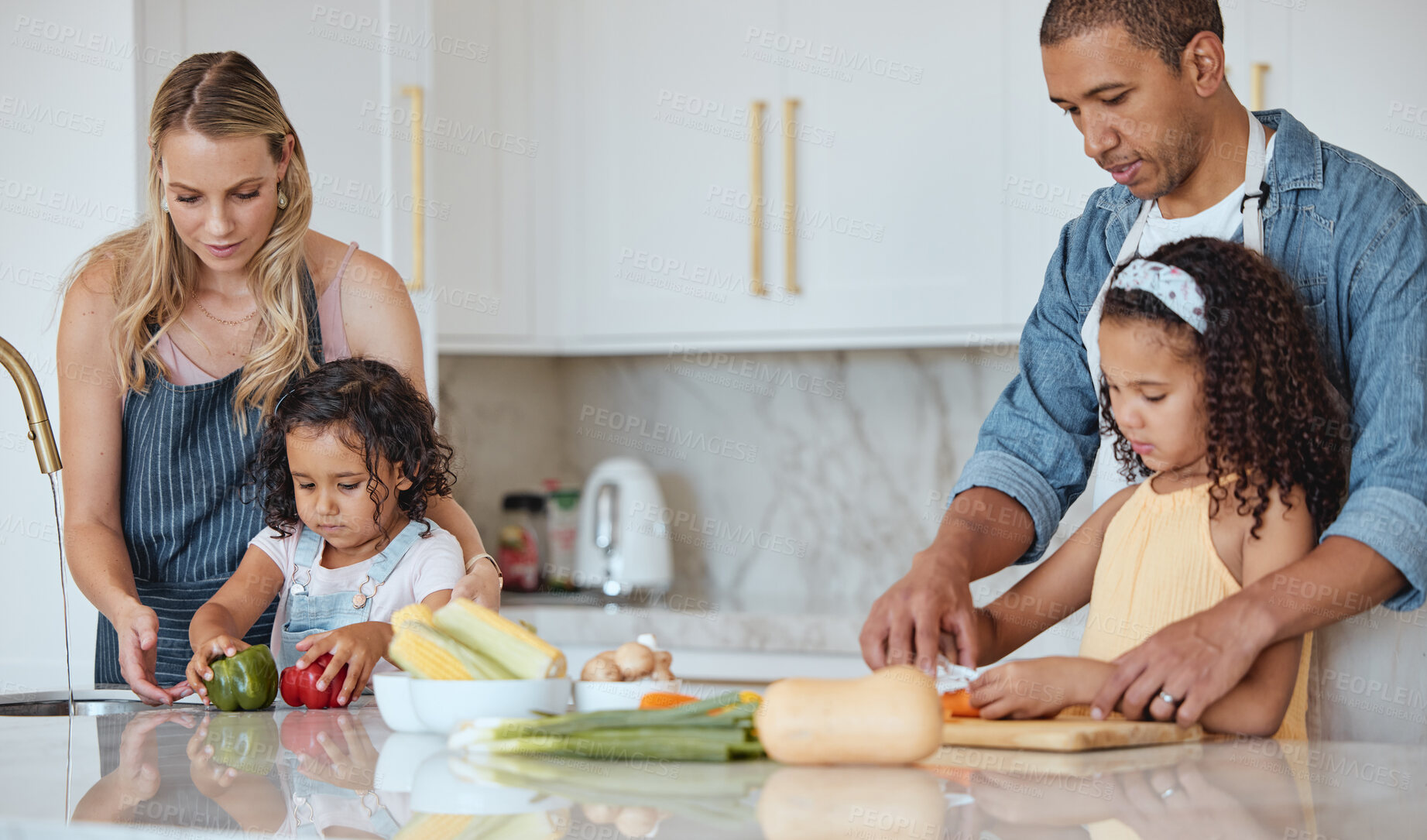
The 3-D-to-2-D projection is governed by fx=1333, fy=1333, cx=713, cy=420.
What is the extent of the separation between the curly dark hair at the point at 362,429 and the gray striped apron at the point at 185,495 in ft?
0.14

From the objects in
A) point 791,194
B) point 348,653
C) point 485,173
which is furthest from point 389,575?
point 485,173

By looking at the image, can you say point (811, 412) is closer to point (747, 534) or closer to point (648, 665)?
point (747, 534)

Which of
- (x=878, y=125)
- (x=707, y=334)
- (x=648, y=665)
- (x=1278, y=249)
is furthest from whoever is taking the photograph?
(x=707, y=334)

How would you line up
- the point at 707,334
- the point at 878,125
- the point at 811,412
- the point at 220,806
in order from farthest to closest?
the point at 811,412, the point at 707,334, the point at 878,125, the point at 220,806

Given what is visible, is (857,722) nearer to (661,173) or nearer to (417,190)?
(417,190)

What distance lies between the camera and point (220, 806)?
2.55ft

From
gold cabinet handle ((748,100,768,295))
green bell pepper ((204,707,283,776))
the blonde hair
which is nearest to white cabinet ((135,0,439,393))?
gold cabinet handle ((748,100,768,295))

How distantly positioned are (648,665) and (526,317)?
7.04 feet

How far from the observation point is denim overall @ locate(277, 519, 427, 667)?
1.46 m

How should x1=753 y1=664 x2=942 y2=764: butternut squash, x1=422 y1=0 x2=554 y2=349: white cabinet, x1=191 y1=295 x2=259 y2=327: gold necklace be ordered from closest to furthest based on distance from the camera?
1. x1=753 y1=664 x2=942 y2=764: butternut squash
2. x1=191 y1=295 x2=259 y2=327: gold necklace
3. x1=422 y1=0 x2=554 y2=349: white cabinet

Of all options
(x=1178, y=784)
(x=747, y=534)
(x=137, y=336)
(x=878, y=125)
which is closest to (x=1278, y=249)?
(x=1178, y=784)

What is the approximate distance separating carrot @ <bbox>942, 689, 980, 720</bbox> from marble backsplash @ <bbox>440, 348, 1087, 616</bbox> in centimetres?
186

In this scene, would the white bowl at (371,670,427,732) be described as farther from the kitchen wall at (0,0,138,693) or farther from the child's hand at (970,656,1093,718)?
the kitchen wall at (0,0,138,693)

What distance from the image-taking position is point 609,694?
1041 mm
